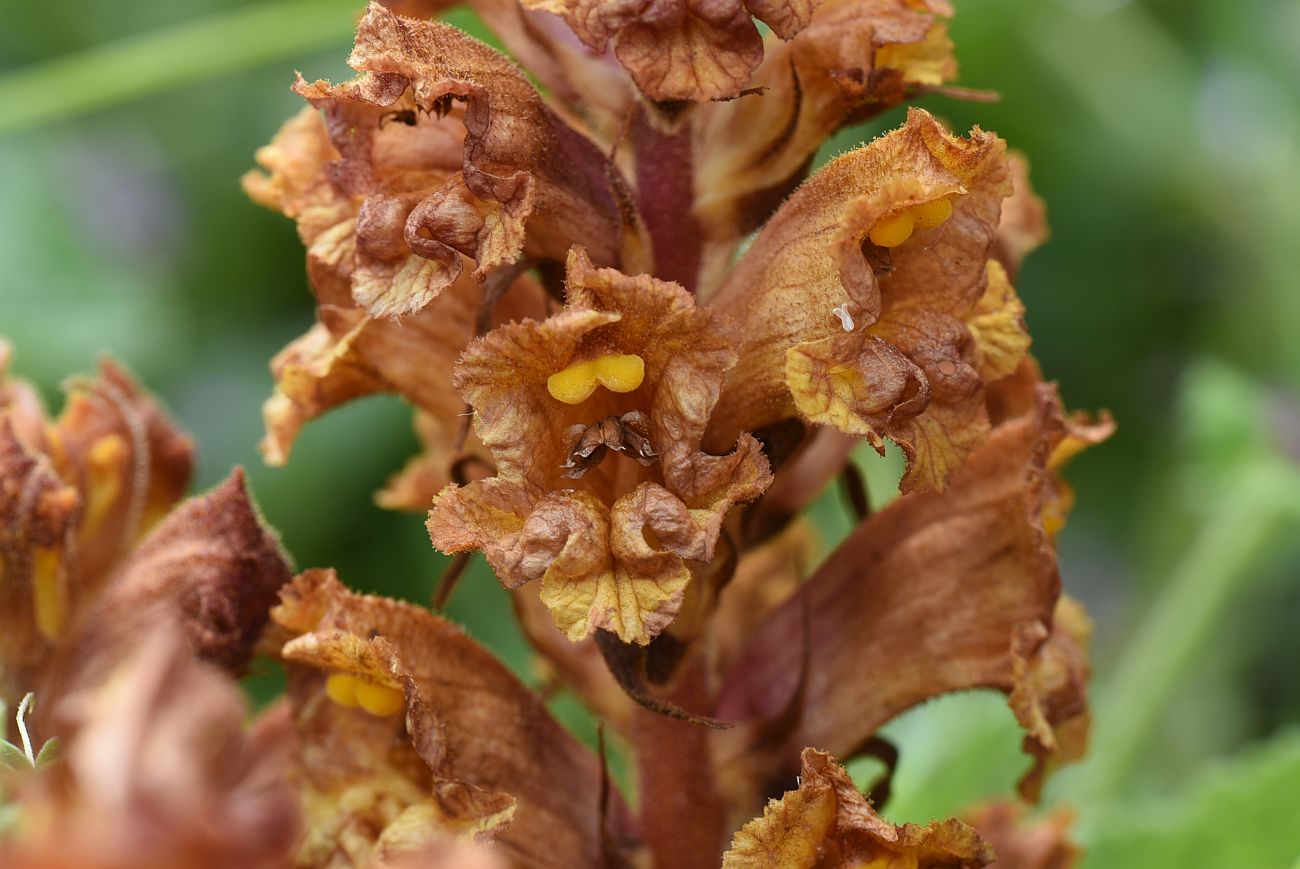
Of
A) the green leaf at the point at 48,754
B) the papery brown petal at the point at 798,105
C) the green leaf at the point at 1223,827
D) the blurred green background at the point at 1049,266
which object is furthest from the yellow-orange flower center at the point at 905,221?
the blurred green background at the point at 1049,266

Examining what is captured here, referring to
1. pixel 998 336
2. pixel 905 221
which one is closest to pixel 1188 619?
pixel 998 336

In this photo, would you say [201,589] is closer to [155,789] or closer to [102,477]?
[102,477]

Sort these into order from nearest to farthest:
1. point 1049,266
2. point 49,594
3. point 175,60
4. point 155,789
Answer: point 155,789 → point 49,594 → point 175,60 → point 1049,266

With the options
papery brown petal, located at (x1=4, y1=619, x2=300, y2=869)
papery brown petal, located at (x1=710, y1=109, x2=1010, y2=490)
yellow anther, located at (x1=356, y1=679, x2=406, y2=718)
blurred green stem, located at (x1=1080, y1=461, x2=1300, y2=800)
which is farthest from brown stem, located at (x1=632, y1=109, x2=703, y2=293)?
blurred green stem, located at (x1=1080, y1=461, x2=1300, y2=800)

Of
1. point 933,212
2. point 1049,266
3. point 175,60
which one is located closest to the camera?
point 933,212

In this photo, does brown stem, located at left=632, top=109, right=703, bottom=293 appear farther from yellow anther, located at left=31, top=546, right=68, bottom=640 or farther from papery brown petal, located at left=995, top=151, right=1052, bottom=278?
yellow anther, located at left=31, top=546, right=68, bottom=640

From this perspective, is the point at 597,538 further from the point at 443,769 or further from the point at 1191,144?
the point at 1191,144
